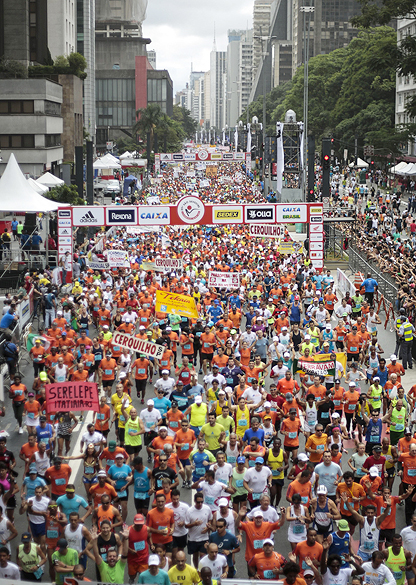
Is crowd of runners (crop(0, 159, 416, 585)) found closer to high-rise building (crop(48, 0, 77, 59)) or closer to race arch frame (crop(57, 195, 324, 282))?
race arch frame (crop(57, 195, 324, 282))

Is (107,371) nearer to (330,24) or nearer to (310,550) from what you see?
(310,550)

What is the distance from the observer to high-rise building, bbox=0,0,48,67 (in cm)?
6034

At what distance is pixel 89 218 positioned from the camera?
1065 inches

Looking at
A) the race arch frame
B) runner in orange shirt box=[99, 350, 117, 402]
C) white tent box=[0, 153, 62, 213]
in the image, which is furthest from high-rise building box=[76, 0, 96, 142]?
runner in orange shirt box=[99, 350, 117, 402]

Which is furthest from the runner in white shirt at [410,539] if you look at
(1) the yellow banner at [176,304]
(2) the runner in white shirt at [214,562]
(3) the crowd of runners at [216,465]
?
(1) the yellow banner at [176,304]

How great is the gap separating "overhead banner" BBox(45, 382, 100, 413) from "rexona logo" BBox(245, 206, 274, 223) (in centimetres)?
1586

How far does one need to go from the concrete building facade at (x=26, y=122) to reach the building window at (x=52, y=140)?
2.39 feet

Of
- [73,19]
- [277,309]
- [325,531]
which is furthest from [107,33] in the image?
[325,531]

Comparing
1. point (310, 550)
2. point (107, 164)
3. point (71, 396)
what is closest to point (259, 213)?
point (71, 396)

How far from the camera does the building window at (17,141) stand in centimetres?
5378

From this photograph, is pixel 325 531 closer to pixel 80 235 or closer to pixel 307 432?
pixel 307 432

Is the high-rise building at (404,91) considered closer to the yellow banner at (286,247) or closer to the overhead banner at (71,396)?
the yellow banner at (286,247)

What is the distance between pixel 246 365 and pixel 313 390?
346cm

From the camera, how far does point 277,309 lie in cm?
2128
